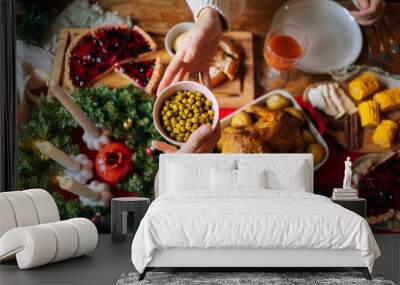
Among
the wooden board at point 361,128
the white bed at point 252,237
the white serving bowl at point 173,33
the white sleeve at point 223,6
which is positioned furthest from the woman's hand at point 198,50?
the white bed at point 252,237

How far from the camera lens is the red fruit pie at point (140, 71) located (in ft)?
24.9

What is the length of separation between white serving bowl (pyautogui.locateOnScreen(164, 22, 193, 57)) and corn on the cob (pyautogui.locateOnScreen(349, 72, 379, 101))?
6.28 feet

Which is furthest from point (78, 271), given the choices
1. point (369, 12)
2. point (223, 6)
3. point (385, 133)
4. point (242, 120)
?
point (369, 12)

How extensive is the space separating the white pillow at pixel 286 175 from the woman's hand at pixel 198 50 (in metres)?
1.19

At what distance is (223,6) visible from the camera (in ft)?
24.1

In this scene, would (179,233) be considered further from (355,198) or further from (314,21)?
(314,21)

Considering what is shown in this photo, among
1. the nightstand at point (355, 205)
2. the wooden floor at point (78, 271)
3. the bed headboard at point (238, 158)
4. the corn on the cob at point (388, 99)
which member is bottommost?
the wooden floor at point (78, 271)

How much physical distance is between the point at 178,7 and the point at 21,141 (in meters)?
2.32

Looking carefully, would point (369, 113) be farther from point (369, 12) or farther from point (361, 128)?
point (369, 12)

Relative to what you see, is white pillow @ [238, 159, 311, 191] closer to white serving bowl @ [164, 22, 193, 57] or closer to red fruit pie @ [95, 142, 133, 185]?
red fruit pie @ [95, 142, 133, 185]

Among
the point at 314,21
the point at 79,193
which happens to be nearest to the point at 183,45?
the point at 314,21

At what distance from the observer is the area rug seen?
16.3ft

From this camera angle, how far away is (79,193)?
287 inches

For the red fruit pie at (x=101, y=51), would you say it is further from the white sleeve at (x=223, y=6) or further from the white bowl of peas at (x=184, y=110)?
the white bowl of peas at (x=184, y=110)
